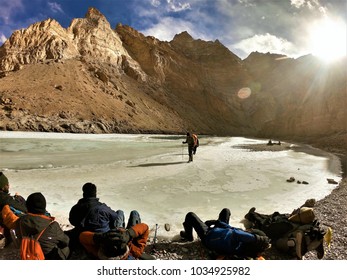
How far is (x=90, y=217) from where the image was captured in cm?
427

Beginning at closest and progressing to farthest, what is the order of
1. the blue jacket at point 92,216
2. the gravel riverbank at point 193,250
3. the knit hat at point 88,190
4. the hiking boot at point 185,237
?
the blue jacket at point 92,216 → the knit hat at point 88,190 → the gravel riverbank at point 193,250 → the hiking boot at point 185,237

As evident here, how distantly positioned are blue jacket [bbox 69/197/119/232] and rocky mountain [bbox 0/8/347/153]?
120ft

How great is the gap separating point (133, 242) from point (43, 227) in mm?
1403

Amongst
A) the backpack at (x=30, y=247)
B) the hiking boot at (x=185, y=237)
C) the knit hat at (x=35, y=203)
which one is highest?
the knit hat at (x=35, y=203)

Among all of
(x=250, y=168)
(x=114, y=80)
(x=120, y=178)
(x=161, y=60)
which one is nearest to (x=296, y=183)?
(x=250, y=168)

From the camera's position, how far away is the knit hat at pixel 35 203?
12.2 ft

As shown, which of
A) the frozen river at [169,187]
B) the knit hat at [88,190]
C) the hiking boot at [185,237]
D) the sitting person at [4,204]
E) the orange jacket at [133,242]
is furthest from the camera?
the frozen river at [169,187]

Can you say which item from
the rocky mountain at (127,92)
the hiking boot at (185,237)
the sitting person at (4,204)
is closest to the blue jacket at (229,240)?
the hiking boot at (185,237)

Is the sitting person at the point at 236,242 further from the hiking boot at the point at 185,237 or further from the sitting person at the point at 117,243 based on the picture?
the sitting person at the point at 117,243

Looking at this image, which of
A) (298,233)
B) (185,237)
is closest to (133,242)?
(185,237)

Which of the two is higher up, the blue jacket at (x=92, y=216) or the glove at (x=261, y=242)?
the blue jacket at (x=92, y=216)

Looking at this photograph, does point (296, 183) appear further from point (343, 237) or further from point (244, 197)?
point (343, 237)

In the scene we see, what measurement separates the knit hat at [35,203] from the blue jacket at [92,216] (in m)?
0.68

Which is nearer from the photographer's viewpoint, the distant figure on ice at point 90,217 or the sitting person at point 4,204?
the distant figure on ice at point 90,217
